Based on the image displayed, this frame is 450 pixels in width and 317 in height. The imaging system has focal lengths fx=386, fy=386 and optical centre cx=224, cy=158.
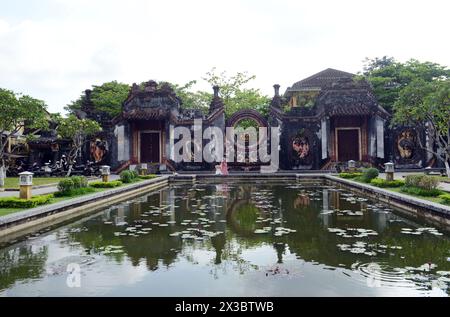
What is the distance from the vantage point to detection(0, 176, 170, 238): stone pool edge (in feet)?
24.7

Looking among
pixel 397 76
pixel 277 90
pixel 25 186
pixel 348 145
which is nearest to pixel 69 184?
pixel 25 186

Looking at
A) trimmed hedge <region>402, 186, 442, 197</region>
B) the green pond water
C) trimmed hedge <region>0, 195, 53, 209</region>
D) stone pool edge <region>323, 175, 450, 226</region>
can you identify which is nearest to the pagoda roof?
stone pool edge <region>323, 175, 450, 226</region>

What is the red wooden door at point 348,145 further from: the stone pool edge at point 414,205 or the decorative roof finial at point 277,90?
the stone pool edge at point 414,205

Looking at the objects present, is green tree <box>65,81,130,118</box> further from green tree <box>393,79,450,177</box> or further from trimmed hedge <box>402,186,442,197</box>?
trimmed hedge <box>402,186,442,197</box>

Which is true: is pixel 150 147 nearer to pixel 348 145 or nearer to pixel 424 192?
pixel 348 145

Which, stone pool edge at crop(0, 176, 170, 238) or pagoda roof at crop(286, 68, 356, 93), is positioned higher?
pagoda roof at crop(286, 68, 356, 93)

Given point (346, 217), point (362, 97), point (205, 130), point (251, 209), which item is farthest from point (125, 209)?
point (362, 97)

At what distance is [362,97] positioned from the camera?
2722 centimetres

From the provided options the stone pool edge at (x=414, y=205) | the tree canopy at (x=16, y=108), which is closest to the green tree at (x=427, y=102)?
the stone pool edge at (x=414, y=205)

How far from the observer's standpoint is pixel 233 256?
565cm

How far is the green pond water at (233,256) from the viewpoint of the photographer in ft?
14.1

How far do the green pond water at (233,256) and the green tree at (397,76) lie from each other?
23106mm

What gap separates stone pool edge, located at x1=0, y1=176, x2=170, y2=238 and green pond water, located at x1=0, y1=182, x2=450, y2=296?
1.74 ft
